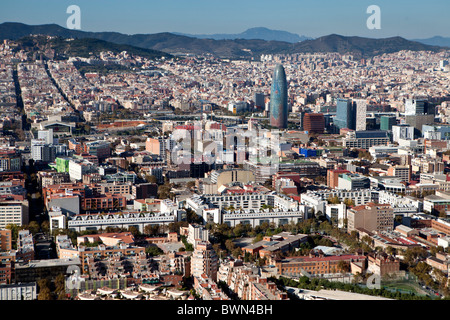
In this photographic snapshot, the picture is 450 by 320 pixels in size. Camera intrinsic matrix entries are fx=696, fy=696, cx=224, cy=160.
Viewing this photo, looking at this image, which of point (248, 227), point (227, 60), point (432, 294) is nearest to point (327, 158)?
point (248, 227)

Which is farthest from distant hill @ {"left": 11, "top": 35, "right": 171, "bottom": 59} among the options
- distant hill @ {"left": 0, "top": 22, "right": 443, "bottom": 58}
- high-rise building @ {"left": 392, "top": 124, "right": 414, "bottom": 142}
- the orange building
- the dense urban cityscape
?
the orange building

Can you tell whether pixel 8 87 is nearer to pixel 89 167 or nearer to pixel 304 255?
pixel 89 167

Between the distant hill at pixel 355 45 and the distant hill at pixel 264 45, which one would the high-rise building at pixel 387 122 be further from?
the distant hill at pixel 355 45

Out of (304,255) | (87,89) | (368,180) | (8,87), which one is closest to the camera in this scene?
(304,255)

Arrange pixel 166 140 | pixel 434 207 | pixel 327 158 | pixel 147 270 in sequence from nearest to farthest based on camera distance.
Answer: pixel 147 270 → pixel 434 207 → pixel 327 158 → pixel 166 140

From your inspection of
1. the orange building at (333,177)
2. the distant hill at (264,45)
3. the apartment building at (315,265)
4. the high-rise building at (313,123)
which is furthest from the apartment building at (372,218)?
the distant hill at (264,45)

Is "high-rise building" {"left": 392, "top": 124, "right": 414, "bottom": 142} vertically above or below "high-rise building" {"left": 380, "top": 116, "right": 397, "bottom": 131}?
below

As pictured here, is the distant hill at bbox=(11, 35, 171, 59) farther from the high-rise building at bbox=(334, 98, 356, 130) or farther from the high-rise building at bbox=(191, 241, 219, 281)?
the high-rise building at bbox=(191, 241, 219, 281)
